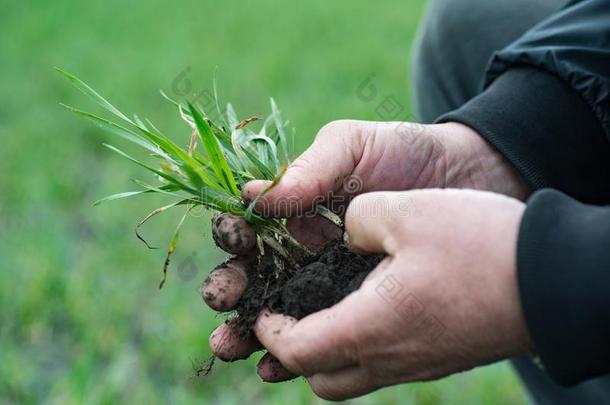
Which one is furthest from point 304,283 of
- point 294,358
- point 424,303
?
point 424,303

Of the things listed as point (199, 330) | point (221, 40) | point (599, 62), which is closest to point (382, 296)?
point (599, 62)

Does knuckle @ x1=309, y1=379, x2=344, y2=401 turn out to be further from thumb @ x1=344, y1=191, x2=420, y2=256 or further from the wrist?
the wrist

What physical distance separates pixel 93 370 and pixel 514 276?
151cm

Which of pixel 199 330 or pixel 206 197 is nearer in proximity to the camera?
pixel 206 197

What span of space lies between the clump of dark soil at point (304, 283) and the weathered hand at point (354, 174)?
0.04 meters

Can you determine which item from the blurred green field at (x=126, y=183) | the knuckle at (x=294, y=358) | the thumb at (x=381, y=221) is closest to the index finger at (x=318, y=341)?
the knuckle at (x=294, y=358)

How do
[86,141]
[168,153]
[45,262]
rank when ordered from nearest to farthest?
1. [168,153]
2. [45,262]
3. [86,141]

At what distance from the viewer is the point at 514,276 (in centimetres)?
105

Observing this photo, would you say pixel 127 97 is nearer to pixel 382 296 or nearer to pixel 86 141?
pixel 86 141

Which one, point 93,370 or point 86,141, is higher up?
point 86,141

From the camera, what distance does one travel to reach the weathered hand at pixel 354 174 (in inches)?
53.2

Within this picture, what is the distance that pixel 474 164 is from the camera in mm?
1600

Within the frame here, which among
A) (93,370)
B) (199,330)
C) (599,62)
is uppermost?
(599,62)

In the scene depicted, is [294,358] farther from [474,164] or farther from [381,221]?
[474,164]
